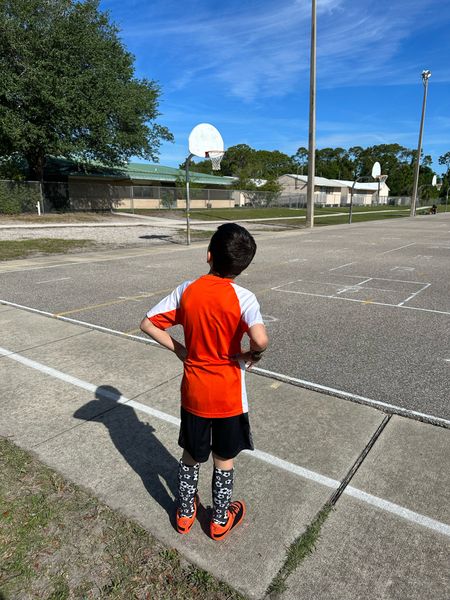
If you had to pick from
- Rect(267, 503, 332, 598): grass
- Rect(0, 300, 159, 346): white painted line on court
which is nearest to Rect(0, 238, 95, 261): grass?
Rect(0, 300, 159, 346): white painted line on court

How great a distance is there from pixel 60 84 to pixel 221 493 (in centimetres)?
2858

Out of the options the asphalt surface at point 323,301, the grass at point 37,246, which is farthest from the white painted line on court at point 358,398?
the grass at point 37,246

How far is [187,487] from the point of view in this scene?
2371 millimetres

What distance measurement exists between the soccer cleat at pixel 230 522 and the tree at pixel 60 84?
27566 mm

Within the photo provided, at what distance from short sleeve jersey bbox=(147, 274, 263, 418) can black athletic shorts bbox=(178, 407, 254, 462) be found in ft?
0.19

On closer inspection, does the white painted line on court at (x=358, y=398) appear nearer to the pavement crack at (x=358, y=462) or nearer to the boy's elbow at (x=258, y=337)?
the pavement crack at (x=358, y=462)

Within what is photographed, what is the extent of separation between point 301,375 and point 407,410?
112 cm

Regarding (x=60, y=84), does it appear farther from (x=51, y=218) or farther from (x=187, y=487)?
(x=187, y=487)

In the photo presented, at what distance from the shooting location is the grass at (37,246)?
1366 cm

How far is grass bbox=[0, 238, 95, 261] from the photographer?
13.7 m

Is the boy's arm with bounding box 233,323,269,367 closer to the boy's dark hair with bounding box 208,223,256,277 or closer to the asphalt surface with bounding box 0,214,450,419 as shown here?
the boy's dark hair with bounding box 208,223,256,277

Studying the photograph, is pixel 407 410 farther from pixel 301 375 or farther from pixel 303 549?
pixel 303 549

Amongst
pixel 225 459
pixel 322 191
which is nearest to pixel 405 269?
pixel 225 459

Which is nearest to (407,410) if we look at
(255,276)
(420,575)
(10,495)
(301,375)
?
(301,375)
